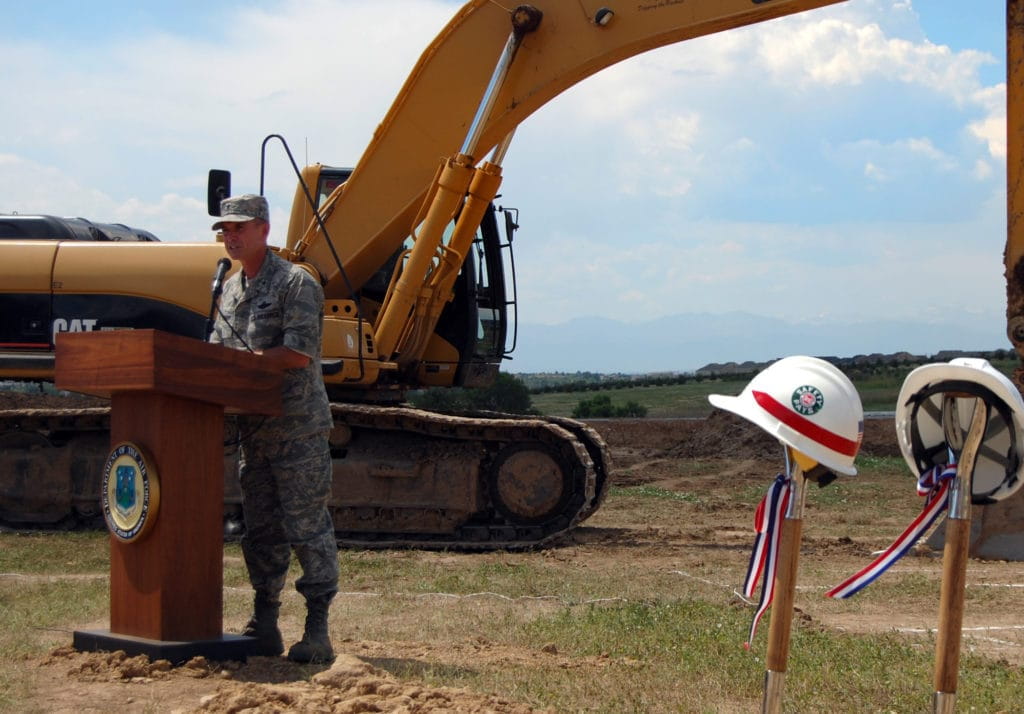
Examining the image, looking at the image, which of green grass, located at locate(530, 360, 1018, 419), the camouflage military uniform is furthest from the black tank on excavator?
green grass, located at locate(530, 360, 1018, 419)

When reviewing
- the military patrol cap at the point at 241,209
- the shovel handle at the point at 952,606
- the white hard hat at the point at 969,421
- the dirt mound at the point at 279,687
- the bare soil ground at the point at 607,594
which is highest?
the military patrol cap at the point at 241,209

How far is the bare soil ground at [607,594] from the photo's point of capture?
4.74 m

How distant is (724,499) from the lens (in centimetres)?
1490

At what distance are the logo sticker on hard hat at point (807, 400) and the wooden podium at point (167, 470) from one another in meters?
2.63

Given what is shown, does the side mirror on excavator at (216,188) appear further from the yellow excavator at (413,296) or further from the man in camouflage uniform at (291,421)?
the man in camouflage uniform at (291,421)

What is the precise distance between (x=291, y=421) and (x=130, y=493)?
73cm

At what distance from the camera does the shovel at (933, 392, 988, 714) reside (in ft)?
11.6

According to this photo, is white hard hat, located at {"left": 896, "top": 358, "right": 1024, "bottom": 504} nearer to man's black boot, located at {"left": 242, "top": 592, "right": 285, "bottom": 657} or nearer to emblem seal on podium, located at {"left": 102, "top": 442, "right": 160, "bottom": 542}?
emblem seal on podium, located at {"left": 102, "top": 442, "right": 160, "bottom": 542}

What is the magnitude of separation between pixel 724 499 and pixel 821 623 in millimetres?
7841

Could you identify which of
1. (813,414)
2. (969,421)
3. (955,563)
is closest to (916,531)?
(955,563)

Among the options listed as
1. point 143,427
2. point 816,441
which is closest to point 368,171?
point 143,427

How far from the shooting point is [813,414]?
3490 mm

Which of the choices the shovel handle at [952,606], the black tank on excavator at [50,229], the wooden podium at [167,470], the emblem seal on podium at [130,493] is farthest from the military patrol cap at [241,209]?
the black tank on excavator at [50,229]

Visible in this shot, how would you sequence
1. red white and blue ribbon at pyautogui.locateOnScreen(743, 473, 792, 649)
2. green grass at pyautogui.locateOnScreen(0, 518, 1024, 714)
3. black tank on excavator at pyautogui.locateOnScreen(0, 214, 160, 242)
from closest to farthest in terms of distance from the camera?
red white and blue ribbon at pyautogui.locateOnScreen(743, 473, 792, 649) → green grass at pyautogui.locateOnScreen(0, 518, 1024, 714) → black tank on excavator at pyautogui.locateOnScreen(0, 214, 160, 242)
